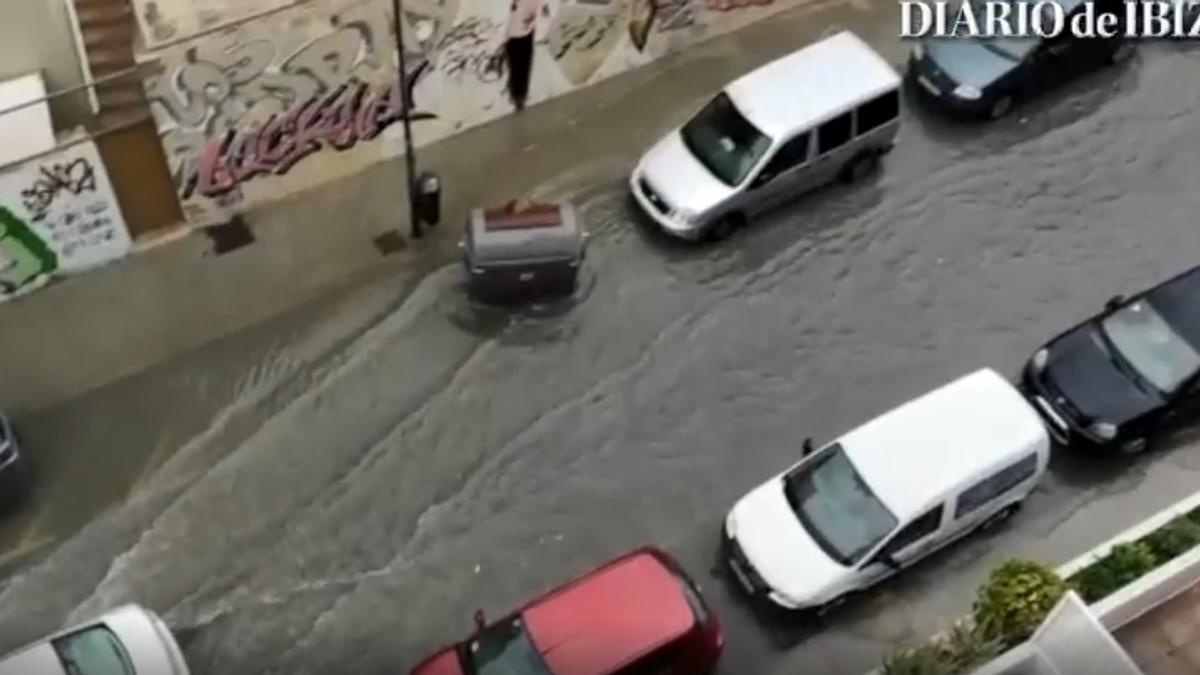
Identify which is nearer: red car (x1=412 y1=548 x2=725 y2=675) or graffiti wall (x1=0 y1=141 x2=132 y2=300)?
red car (x1=412 y1=548 x2=725 y2=675)

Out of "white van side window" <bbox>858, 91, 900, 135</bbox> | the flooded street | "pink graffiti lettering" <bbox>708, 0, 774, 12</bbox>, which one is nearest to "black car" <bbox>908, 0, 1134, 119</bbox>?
the flooded street

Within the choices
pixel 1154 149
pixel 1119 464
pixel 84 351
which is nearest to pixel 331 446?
pixel 84 351

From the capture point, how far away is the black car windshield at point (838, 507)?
55.8 feet

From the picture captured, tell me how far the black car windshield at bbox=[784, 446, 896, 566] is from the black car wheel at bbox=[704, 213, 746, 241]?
3.80 m

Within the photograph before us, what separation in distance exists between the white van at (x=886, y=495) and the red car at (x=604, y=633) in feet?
3.50

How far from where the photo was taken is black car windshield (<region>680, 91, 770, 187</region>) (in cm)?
2005

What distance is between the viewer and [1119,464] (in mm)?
18531

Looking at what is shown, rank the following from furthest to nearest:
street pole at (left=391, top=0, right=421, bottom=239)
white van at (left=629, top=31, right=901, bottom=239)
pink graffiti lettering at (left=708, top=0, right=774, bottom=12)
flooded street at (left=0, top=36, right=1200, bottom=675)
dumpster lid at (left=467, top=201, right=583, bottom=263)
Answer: pink graffiti lettering at (left=708, top=0, right=774, bottom=12) < white van at (left=629, top=31, right=901, bottom=239) < dumpster lid at (left=467, top=201, right=583, bottom=263) < street pole at (left=391, top=0, right=421, bottom=239) < flooded street at (left=0, top=36, right=1200, bottom=675)

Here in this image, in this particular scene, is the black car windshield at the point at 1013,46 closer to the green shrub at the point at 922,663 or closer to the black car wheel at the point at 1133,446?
the black car wheel at the point at 1133,446

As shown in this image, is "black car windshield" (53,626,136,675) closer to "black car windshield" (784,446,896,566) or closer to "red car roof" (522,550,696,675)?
"red car roof" (522,550,696,675)

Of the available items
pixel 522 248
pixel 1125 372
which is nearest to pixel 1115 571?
pixel 1125 372

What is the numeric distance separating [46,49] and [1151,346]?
12081 mm

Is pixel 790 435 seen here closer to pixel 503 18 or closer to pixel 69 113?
pixel 503 18

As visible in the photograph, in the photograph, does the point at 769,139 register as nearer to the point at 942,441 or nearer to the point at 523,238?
the point at 523,238
